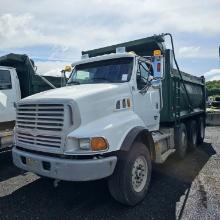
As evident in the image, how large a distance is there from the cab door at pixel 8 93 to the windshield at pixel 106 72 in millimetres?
2491

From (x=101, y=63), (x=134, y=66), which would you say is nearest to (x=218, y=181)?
(x=134, y=66)

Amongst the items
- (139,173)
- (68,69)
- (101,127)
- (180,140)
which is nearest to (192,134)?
(180,140)

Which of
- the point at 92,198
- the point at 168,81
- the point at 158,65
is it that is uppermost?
the point at 158,65

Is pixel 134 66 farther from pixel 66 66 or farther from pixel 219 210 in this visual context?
pixel 219 210

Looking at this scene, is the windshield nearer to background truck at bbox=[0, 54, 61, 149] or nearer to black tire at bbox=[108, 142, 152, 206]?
black tire at bbox=[108, 142, 152, 206]

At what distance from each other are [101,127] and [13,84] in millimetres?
4685

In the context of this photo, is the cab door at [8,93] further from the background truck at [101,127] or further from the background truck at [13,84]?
the background truck at [101,127]

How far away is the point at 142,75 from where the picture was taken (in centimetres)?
628

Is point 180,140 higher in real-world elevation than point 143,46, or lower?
lower

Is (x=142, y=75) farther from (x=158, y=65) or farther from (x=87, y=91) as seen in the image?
(x=87, y=91)

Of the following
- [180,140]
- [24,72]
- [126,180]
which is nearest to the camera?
[126,180]

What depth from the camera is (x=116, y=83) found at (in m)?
5.77

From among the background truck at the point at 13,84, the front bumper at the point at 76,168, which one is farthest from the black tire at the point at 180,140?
the background truck at the point at 13,84

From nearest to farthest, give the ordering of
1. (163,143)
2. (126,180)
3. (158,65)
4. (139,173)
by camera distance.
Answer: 1. (126,180)
2. (139,173)
3. (158,65)
4. (163,143)
